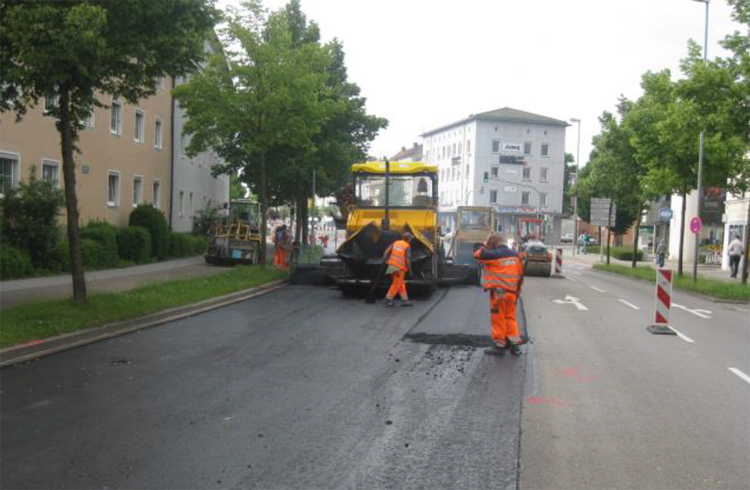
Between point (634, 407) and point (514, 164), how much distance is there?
86.1 m

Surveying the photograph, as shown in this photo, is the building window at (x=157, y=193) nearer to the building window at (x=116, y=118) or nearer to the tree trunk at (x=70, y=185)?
the building window at (x=116, y=118)

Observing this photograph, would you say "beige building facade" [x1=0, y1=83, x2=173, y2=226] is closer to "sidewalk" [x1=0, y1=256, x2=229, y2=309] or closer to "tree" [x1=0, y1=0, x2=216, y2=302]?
"sidewalk" [x1=0, y1=256, x2=229, y2=309]

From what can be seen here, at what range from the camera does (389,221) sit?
18.3 metres

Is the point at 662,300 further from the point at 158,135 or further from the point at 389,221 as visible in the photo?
the point at 158,135

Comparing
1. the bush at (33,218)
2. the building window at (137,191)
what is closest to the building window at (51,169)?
the bush at (33,218)

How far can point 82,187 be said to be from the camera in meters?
26.1

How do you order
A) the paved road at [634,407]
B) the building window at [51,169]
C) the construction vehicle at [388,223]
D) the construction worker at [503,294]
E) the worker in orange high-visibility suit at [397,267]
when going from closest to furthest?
the paved road at [634,407], the construction worker at [503,294], the worker in orange high-visibility suit at [397,267], the construction vehicle at [388,223], the building window at [51,169]

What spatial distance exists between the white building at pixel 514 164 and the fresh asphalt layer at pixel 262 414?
8036 centimetres

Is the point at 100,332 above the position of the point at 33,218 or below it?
below

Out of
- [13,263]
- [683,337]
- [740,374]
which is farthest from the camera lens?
[13,263]

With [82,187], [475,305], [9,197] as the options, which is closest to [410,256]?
[475,305]

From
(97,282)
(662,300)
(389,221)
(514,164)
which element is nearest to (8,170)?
(97,282)

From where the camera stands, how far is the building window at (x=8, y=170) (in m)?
20.8

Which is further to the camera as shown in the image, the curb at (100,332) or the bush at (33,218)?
the bush at (33,218)
